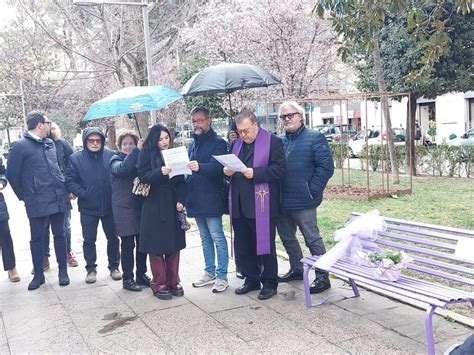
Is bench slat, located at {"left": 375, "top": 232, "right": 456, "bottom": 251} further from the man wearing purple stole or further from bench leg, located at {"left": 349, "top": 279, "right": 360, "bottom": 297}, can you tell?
the man wearing purple stole

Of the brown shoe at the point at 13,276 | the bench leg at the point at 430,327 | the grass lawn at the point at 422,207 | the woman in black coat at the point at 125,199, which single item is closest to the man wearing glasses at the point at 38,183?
the brown shoe at the point at 13,276

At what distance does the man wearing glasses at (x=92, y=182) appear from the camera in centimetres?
529

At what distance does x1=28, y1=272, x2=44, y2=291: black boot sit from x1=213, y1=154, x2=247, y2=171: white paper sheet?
251cm

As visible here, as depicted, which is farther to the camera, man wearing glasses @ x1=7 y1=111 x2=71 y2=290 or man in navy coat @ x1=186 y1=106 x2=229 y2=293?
man wearing glasses @ x1=7 y1=111 x2=71 y2=290

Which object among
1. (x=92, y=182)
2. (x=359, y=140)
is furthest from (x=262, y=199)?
(x=359, y=140)

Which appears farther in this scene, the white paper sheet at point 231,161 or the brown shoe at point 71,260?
the brown shoe at point 71,260

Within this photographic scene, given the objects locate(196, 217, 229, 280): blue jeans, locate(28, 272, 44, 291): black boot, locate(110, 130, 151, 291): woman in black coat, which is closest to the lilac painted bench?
locate(196, 217, 229, 280): blue jeans

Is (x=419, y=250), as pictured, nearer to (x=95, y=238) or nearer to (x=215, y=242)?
(x=215, y=242)

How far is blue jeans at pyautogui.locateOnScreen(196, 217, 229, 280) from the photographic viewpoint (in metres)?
4.96

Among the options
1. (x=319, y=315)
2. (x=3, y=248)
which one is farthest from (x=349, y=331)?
(x=3, y=248)

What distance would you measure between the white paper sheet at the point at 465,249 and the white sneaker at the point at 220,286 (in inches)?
90.7

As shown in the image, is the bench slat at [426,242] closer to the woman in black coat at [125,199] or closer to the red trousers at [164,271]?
the red trousers at [164,271]

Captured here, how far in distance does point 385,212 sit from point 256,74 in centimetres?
475

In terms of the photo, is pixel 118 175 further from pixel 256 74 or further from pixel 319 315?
pixel 319 315
